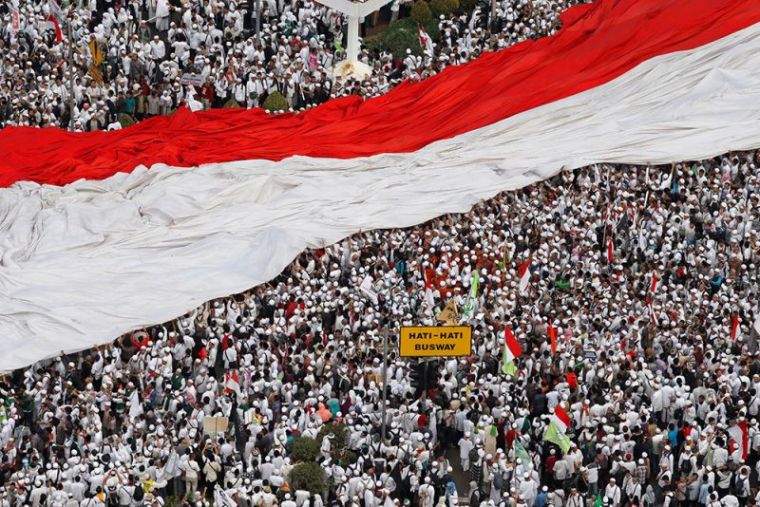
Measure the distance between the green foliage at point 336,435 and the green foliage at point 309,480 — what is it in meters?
1.22

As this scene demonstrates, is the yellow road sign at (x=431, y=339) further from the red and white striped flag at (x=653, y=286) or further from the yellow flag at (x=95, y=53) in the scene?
the yellow flag at (x=95, y=53)

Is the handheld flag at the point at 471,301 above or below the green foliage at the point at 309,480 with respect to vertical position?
above

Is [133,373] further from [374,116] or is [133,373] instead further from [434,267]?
[374,116]

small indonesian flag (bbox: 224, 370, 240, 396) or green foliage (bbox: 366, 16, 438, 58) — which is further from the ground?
green foliage (bbox: 366, 16, 438, 58)

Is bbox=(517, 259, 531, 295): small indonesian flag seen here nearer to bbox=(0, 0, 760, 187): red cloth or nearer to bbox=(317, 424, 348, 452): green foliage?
bbox=(317, 424, 348, 452): green foliage

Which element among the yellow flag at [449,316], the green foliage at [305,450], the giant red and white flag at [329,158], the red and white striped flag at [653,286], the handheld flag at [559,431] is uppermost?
the giant red and white flag at [329,158]

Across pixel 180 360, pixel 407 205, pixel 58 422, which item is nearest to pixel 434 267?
pixel 407 205

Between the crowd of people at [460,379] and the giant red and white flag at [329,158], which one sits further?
the giant red and white flag at [329,158]

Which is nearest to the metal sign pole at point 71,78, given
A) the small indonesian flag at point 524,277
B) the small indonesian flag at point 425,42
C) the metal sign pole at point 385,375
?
the small indonesian flag at point 425,42

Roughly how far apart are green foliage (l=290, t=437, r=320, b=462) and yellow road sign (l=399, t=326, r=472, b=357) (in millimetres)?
2429

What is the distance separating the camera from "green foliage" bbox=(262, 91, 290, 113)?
183 ft

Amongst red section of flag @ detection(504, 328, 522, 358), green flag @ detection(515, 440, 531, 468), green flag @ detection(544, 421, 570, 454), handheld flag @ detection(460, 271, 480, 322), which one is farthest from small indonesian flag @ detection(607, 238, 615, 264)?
green flag @ detection(515, 440, 531, 468)

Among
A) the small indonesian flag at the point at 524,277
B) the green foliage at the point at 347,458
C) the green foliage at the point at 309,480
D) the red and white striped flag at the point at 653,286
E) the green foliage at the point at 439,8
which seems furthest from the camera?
the green foliage at the point at 439,8

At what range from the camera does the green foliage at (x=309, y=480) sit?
131ft
